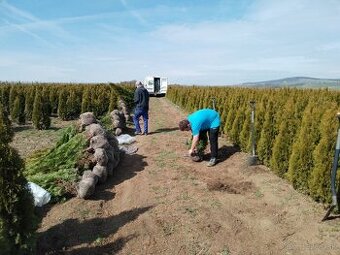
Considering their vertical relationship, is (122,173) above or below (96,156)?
below

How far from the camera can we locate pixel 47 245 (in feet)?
17.7

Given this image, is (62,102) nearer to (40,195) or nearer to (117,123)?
(117,123)

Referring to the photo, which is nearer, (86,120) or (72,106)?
(86,120)

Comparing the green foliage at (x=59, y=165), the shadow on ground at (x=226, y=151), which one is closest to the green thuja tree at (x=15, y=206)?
the green foliage at (x=59, y=165)

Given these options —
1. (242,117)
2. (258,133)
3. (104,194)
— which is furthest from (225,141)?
(104,194)

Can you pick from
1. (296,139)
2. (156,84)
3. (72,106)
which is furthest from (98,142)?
(156,84)

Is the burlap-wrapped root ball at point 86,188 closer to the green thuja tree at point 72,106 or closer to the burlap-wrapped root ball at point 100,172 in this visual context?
the burlap-wrapped root ball at point 100,172

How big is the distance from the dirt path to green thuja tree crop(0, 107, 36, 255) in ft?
2.88

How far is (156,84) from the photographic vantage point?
5641cm

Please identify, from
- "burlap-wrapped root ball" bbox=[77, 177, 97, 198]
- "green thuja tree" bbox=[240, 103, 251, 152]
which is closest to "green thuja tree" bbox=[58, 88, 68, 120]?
"green thuja tree" bbox=[240, 103, 251, 152]

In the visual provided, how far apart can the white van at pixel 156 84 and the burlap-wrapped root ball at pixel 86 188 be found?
49.0m

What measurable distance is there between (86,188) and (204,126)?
11.8 feet

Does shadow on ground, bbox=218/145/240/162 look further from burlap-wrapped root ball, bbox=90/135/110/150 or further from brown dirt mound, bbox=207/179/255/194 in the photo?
burlap-wrapped root ball, bbox=90/135/110/150

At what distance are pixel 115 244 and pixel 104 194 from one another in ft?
6.17
